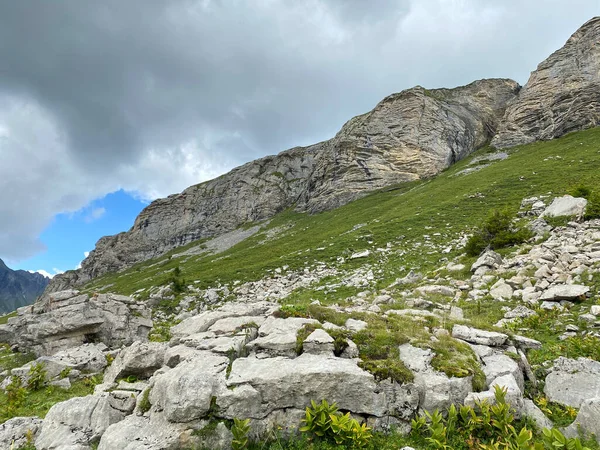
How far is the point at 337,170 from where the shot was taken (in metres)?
92.1

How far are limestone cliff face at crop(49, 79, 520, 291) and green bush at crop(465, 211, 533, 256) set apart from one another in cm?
6408

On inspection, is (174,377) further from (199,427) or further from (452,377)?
(452,377)

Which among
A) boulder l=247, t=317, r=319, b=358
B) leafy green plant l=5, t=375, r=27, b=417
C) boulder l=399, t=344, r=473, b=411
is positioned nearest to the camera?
boulder l=399, t=344, r=473, b=411

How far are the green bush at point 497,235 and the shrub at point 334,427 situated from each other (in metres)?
18.0

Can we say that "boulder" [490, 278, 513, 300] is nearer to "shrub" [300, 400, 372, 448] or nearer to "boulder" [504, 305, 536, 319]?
"boulder" [504, 305, 536, 319]

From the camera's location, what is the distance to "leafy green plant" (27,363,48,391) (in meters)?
11.4

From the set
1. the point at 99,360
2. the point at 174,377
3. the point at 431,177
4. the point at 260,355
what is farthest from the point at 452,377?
the point at 431,177

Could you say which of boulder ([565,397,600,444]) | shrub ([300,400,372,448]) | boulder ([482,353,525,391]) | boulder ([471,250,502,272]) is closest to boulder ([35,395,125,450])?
shrub ([300,400,372,448])

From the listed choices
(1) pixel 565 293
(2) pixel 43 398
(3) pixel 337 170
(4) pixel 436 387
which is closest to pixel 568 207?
(1) pixel 565 293

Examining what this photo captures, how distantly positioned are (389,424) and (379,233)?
1223 inches

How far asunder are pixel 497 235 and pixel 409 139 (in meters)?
74.8

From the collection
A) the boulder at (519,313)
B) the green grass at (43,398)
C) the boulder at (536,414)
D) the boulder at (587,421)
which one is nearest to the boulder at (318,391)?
the boulder at (536,414)

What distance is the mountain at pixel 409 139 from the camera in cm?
7374

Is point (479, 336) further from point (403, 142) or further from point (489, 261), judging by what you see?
point (403, 142)
